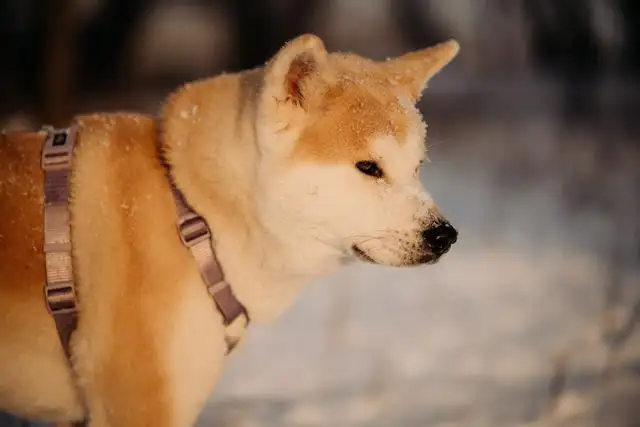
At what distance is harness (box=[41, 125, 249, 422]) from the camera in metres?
1.10

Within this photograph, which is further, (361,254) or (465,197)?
(465,197)

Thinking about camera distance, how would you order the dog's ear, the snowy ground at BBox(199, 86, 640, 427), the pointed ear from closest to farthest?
the pointed ear < the dog's ear < the snowy ground at BBox(199, 86, 640, 427)

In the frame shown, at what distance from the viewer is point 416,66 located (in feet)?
4.54

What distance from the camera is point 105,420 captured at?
1.10 meters

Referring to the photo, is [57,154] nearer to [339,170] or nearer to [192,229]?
[192,229]

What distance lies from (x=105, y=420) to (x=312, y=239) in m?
0.48

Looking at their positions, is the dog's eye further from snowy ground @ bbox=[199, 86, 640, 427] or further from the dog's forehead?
snowy ground @ bbox=[199, 86, 640, 427]

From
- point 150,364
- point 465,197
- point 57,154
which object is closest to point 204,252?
point 150,364

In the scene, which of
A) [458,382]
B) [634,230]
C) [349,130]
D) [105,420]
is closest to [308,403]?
[458,382]

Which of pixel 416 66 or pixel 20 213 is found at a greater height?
pixel 416 66

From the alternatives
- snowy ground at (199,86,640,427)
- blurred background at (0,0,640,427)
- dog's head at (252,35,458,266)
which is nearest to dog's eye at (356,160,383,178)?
dog's head at (252,35,458,266)

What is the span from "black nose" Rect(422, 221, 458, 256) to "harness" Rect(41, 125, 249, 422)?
0.37m

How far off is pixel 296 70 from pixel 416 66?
0.36m

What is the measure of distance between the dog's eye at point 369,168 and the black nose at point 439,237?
136mm
